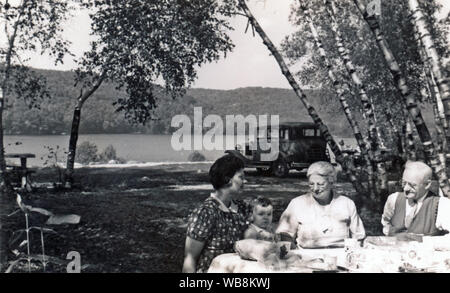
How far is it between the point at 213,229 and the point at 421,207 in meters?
1.42

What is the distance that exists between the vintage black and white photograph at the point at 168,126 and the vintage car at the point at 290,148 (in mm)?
27

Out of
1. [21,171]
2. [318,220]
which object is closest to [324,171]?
[318,220]

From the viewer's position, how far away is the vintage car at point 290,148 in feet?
21.6

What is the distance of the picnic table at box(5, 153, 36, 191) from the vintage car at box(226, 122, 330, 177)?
238 centimetres

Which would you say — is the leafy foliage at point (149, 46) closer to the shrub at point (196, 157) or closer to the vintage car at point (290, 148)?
the shrub at point (196, 157)

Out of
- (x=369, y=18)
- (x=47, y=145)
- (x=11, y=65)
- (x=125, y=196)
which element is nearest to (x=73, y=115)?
(x=47, y=145)

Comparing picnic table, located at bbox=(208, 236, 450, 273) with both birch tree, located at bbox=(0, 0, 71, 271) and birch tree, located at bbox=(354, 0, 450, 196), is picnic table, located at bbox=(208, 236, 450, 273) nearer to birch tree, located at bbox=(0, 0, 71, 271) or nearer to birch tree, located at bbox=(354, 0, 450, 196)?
birch tree, located at bbox=(354, 0, 450, 196)

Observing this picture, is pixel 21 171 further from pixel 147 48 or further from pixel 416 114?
pixel 416 114

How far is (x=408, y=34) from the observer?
24.7 feet

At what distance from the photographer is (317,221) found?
11.8ft

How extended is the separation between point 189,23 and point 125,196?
236 cm

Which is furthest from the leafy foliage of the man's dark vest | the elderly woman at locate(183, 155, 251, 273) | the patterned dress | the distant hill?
the man's dark vest

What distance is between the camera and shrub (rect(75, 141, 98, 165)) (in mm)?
6034
